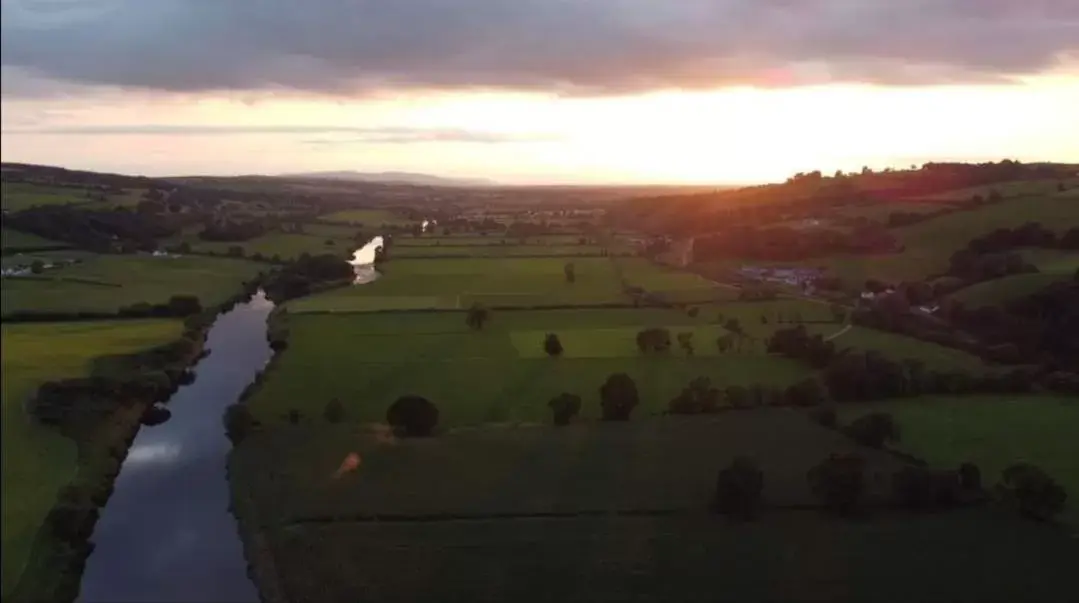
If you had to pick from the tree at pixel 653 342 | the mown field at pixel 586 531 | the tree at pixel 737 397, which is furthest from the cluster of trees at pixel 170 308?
the tree at pixel 737 397

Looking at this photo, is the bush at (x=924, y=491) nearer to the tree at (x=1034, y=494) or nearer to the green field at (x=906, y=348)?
the tree at (x=1034, y=494)

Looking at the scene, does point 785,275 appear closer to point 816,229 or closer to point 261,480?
point 816,229

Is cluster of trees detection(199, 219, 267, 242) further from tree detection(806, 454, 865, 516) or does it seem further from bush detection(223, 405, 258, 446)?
tree detection(806, 454, 865, 516)

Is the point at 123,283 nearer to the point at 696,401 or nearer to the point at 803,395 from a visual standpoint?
the point at 696,401

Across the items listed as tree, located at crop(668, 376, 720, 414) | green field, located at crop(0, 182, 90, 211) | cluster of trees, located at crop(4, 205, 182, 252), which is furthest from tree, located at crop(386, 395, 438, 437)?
green field, located at crop(0, 182, 90, 211)

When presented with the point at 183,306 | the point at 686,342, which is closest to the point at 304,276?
the point at 183,306

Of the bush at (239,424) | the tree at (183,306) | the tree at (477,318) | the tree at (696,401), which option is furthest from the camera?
the tree at (477,318)
